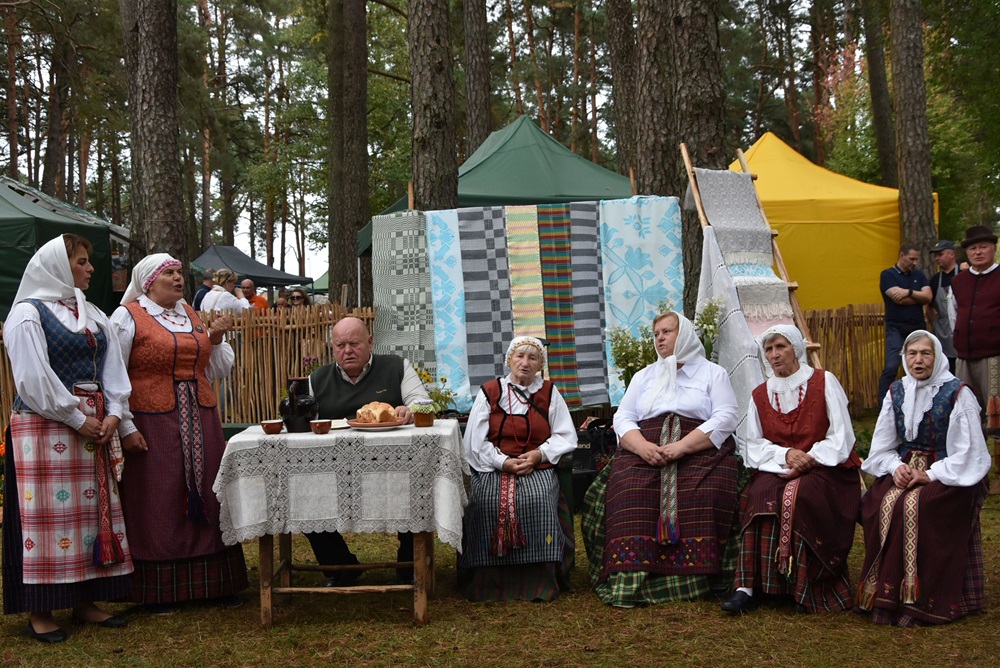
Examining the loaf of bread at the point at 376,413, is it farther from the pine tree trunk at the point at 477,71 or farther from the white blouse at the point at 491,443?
the pine tree trunk at the point at 477,71

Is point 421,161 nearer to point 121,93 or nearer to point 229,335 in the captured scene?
point 229,335

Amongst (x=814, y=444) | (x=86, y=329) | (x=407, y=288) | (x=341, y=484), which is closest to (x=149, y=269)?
(x=86, y=329)

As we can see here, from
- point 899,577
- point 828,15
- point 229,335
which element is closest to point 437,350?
point 229,335

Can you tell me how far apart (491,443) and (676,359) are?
99 cm

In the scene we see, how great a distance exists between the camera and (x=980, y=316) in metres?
6.50

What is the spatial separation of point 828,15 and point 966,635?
22.6 meters

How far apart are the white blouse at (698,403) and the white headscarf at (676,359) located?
20 mm

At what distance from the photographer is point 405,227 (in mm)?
6789

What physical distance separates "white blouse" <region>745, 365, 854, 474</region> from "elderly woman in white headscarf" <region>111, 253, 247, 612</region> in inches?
99.2

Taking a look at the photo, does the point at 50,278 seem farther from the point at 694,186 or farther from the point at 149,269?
the point at 694,186

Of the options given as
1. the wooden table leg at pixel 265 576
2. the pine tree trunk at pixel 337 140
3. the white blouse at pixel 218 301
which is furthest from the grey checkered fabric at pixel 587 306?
the pine tree trunk at pixel 337 140

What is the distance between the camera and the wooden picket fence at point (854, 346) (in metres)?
9.92

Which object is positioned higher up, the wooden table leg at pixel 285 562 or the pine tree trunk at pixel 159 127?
the pine tree trunk at pixel 159 127

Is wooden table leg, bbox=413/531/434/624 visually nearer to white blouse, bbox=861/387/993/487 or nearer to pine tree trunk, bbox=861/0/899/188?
white blouse, bbox=861/387/993/487
